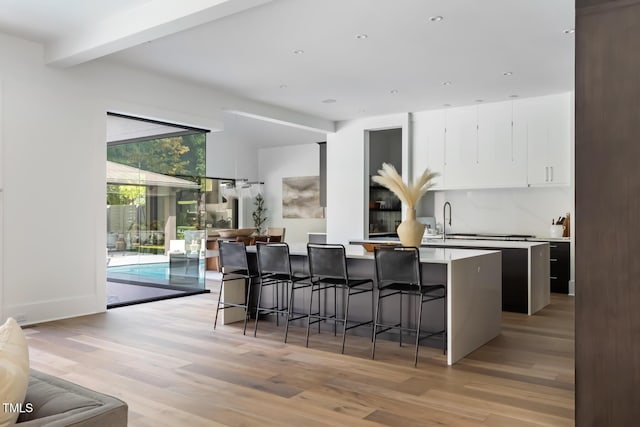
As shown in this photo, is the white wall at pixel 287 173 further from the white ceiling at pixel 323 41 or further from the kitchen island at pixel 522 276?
the kitchen island at pixel 522 276

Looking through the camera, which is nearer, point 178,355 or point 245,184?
point 178,355

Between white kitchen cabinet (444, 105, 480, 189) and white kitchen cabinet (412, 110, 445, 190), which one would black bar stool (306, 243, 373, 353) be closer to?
white kitchen cabinet (444, 105, 480, 189)

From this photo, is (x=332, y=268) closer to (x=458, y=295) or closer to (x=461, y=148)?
(x=458, y=295)

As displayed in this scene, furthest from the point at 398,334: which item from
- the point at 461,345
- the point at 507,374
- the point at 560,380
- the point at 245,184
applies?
the point at 245,184

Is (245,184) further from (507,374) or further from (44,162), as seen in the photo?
(507,374)

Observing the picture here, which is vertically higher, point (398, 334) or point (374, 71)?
point (374, 71)

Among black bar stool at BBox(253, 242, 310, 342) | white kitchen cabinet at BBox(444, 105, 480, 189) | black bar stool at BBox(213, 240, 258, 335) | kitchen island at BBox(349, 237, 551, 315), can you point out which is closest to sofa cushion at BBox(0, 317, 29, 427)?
black bar stool at BBox(253, 242, 310, 342)

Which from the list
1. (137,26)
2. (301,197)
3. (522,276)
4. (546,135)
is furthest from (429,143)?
(137,26)

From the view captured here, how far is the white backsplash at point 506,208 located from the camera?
803 centimetres

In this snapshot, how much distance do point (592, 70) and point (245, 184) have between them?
9.92m

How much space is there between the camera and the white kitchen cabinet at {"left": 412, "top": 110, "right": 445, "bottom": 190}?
8.59m

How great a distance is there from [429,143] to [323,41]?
12.9ft

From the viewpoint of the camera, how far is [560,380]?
3613 mm

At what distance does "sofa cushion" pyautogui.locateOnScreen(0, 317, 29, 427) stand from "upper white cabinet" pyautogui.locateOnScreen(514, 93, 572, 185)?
7499 mm
